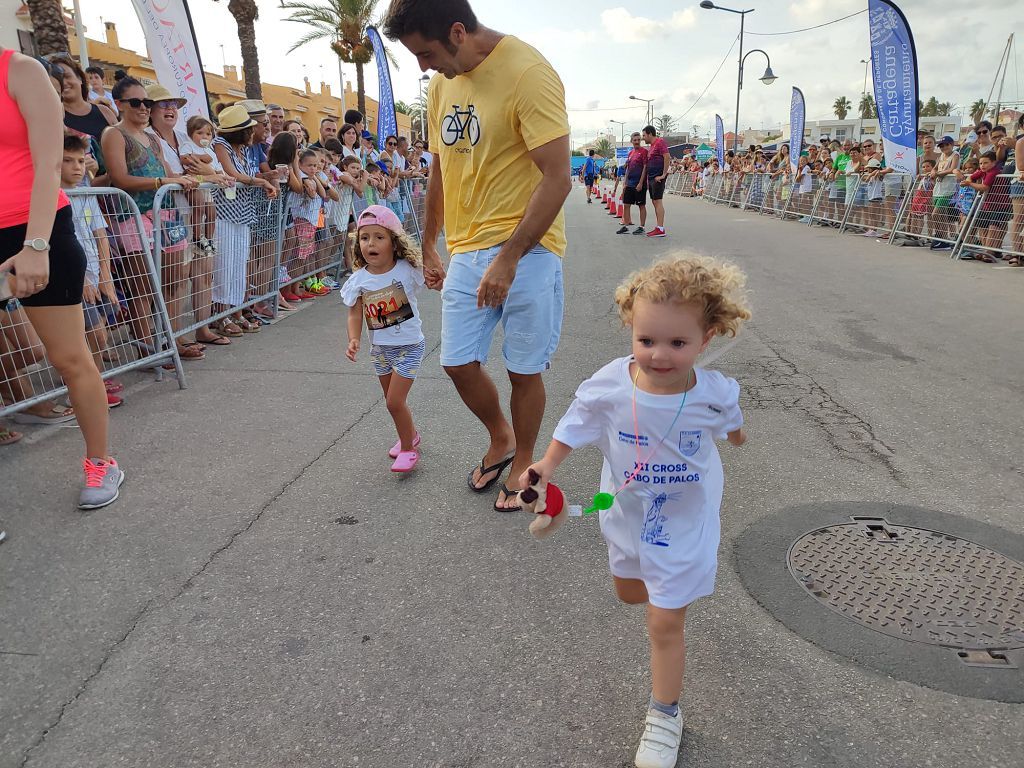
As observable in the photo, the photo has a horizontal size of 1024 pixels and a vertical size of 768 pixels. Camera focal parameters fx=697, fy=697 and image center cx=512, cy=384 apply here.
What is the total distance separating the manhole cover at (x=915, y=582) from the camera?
232cm

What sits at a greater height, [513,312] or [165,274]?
[513,312]

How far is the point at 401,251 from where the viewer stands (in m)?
3.69

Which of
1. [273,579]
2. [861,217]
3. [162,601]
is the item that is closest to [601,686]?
[273,579]

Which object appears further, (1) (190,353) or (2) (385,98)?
(2) (385,98)

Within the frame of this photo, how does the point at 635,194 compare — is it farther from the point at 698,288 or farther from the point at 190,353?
the point at 698,288

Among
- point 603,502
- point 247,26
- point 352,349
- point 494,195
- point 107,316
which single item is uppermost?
point 247,26

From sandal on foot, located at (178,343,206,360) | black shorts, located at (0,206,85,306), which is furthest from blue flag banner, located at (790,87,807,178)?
black shorts, located at (0,206,85,306)

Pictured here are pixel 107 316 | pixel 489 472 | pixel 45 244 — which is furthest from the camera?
pixel 107 316

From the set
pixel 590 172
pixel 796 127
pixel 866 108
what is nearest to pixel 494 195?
pixel 796 127

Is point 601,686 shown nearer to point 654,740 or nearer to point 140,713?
point 654,740

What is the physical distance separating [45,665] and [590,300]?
6280 mm

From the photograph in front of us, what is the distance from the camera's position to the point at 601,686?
7.01ft

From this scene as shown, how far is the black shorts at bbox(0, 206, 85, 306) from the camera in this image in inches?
120

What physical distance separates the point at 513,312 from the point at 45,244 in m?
1.94
